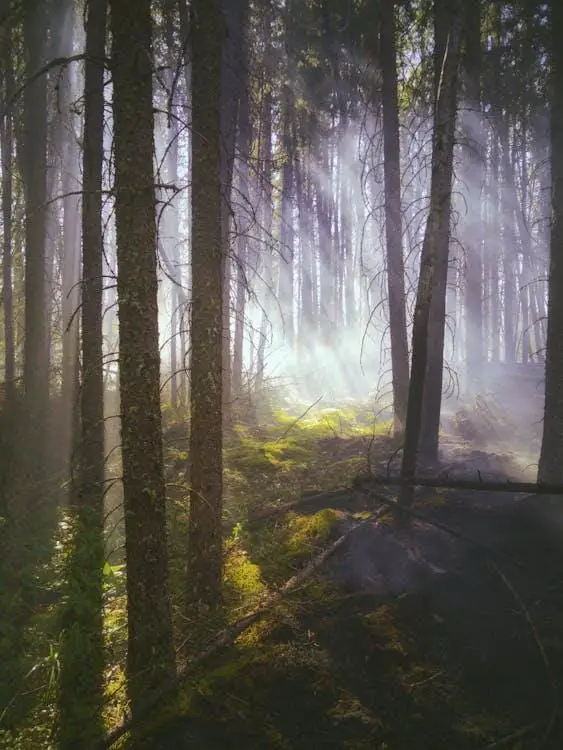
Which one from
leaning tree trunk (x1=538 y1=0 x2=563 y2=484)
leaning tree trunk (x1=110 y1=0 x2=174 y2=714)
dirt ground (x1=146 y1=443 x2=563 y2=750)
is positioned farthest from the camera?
leaning tree trunk (x1=538 y1=0 x2=563 y2=484)

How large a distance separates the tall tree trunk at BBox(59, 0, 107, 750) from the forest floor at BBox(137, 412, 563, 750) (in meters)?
0.76

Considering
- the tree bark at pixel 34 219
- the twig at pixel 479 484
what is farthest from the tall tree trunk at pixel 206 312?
the tree bark at pixel 34 219

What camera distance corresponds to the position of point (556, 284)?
23.7 feet

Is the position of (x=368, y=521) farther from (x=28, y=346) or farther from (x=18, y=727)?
(x=28, y=346)

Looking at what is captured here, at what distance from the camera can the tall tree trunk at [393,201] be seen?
10047 millimetres

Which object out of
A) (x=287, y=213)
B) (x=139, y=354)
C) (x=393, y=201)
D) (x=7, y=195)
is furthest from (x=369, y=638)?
(x=287, y=213)

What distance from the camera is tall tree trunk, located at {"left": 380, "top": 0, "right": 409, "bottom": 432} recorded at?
10.0 meters

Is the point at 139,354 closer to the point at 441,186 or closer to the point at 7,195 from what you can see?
the point at 441,186

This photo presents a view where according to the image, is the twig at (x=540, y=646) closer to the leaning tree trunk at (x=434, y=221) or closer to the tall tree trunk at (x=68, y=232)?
the leaning tree trunk at (x=434, y=221)

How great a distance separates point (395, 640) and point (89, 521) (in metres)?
4.85

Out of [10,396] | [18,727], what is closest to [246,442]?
[10,396]

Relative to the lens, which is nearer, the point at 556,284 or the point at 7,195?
the point at 556,284

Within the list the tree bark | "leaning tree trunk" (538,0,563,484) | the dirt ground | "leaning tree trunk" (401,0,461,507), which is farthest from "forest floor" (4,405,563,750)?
the tree bark

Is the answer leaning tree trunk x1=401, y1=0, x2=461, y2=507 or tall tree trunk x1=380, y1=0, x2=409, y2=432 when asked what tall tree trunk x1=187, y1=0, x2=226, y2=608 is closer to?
leaning tree trunk x1=401, y1=0, x2=461, y2=507
